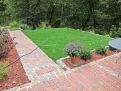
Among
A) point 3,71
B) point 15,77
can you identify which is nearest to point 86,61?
point 15,77

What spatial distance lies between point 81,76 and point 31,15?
13608 mm

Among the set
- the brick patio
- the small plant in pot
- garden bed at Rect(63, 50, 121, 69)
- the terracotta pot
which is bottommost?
the brick patio

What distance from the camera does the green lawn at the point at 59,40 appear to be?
8523 mm

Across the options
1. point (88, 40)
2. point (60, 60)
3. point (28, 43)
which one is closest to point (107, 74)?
point (60, 60)

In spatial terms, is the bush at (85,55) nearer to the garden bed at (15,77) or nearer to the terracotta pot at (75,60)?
the terracotta pot at (75,60)

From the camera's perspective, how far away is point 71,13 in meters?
19.5

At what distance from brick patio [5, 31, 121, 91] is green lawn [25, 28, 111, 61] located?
2.34 feet

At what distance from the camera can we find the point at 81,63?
703 centimetres

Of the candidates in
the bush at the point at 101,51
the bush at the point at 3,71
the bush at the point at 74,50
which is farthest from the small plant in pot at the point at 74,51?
the bush at the point at 3,71

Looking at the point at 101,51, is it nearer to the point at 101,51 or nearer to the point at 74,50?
the point at 101,51

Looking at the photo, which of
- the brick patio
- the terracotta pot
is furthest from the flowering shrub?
the terracotta pot

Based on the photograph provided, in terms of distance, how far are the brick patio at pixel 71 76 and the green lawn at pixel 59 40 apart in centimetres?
71

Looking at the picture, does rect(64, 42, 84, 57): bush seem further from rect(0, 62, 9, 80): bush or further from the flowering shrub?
rect(0, 62, 9, 80): bush

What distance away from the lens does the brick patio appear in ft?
18.3
